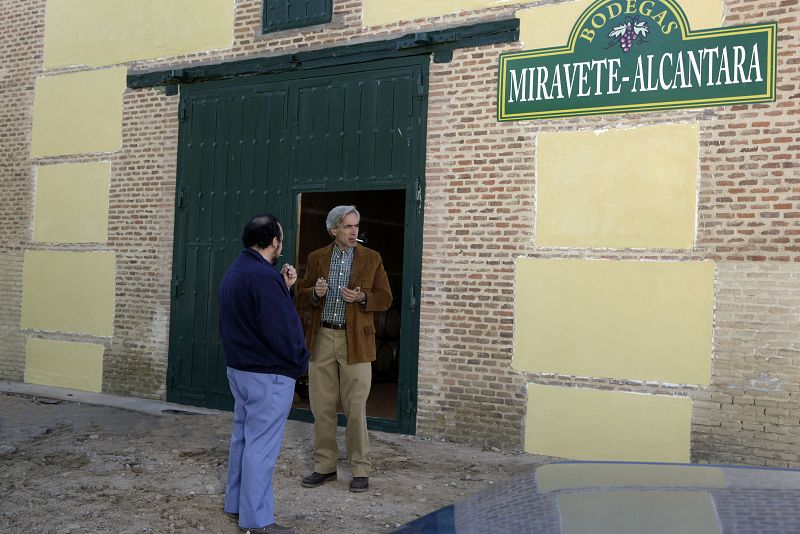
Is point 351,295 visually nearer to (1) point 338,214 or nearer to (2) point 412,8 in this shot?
(1) point 338,214

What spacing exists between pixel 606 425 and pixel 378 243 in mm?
5653

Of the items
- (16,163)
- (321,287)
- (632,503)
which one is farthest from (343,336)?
(16,163)

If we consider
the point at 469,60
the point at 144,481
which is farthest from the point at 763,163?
the point at 144,481

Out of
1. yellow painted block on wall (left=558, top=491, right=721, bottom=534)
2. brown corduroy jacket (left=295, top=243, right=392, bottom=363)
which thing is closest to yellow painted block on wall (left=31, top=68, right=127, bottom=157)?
brown corduroy jacket (left=295, top=243, right=392, bottom=363)

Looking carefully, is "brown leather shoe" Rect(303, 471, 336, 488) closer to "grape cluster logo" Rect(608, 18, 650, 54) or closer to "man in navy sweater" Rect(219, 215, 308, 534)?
"man in navy sweater" Rect(219, 215, 308, 534)

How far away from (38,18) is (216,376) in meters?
5.79

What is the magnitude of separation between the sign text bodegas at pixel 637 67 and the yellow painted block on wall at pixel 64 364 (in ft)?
20.2

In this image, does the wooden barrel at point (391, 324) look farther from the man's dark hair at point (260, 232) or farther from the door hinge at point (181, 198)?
the man's dark hair at point (260, 232)

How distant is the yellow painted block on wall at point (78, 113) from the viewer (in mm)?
10242

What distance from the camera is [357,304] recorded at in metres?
5.78

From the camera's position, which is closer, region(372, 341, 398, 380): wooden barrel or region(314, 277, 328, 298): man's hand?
region(314, 277, 328, 298): man's hand

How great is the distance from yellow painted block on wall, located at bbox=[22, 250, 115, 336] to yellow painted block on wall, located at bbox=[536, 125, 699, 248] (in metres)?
5.76

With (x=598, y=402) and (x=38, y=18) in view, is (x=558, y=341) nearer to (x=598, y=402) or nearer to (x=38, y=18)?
(x=598, y=402)

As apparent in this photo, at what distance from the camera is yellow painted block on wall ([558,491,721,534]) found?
1.75 metres
